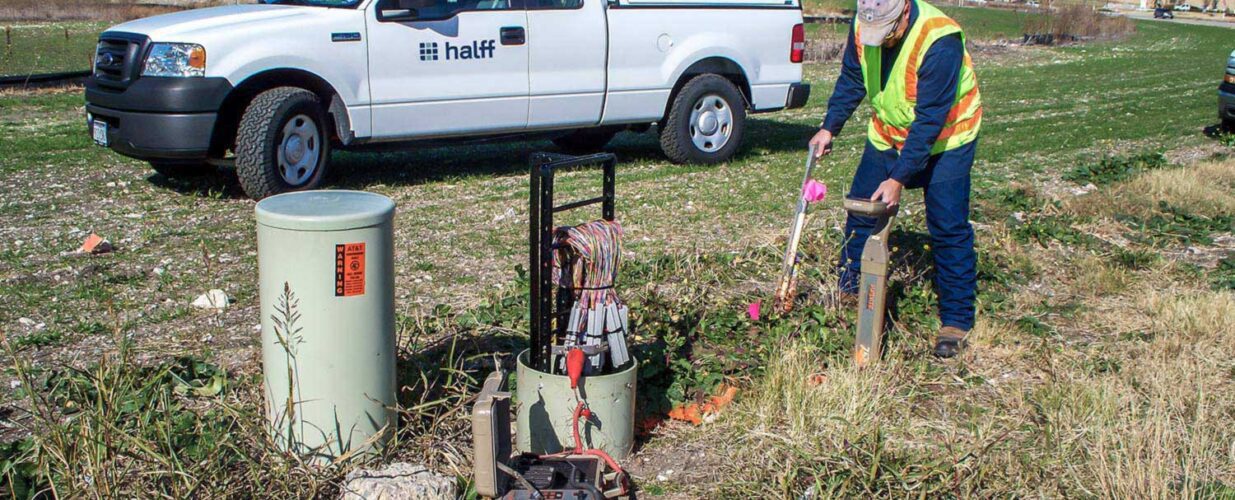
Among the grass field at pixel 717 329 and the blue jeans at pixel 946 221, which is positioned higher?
the blue jeans at pixel 946 221

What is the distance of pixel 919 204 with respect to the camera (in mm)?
8320

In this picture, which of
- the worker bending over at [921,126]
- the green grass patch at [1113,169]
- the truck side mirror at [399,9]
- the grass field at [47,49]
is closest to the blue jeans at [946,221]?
the worker bending over at [921,126]

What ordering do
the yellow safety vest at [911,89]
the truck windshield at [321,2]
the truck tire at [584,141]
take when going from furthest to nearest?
the truck tire at [584,141] → the truck windshield at [321,2] → the yellow safety vest at [911,89]

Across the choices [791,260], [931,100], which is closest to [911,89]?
[931,100]

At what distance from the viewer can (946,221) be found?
198 inches

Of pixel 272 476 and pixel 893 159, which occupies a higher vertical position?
pixel 893 159

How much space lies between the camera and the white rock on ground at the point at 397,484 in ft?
10.9

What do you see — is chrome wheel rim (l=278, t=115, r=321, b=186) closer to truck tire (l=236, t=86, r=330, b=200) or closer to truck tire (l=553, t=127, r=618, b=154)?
truck tire (l=236, t=86, r=330, b=200)

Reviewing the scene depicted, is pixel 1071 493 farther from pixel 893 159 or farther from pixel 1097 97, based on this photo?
pixel 1097 97

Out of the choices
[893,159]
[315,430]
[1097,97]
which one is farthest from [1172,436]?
[1097,97]

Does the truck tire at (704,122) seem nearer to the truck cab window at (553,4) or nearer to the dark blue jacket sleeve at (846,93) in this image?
the truck cab window at (553,4)

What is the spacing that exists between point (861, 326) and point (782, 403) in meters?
0.61

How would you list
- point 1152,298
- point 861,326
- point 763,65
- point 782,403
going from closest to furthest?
point 782,403 < point 861,326 < point 1152,298 < point 763,65

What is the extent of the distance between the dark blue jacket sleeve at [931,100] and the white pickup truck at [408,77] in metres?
4.57
